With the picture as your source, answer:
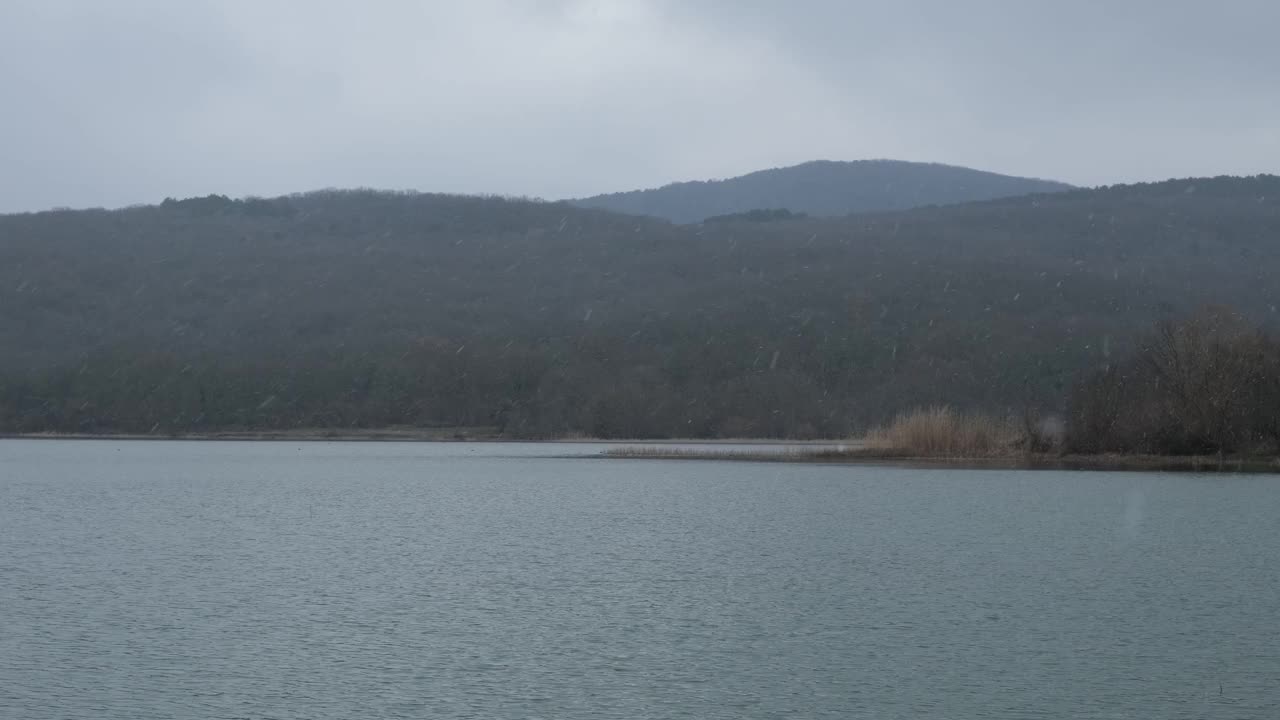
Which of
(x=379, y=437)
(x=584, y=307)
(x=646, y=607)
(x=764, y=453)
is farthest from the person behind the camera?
(x=584, y=307)

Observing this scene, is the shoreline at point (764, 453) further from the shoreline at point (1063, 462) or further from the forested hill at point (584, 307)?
the forested hill at point (584, 307)

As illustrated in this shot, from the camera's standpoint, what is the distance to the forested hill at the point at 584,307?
10956 centimetres

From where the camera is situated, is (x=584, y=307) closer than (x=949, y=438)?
No

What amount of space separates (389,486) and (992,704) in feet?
123

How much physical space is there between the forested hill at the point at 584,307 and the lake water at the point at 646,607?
6699 centimetres

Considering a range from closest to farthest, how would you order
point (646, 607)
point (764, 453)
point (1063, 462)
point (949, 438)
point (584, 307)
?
point (646, 607), point (1063, 462), point (949, 438), point (764, 453), point (584, 307)

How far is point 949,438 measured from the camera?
6112cm

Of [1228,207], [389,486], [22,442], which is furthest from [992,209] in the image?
[389,486]

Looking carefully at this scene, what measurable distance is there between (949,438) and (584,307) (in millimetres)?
80065

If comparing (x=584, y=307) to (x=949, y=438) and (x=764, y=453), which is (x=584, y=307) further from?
(x=949, y=438)

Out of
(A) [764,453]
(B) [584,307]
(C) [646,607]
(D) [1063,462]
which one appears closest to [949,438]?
(D) [1063,462]

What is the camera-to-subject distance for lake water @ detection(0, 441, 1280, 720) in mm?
15672

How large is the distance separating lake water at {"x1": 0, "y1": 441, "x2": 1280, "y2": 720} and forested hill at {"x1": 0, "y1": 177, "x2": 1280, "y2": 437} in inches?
2637

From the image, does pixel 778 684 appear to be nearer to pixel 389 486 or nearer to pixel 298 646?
pixel 298 646
